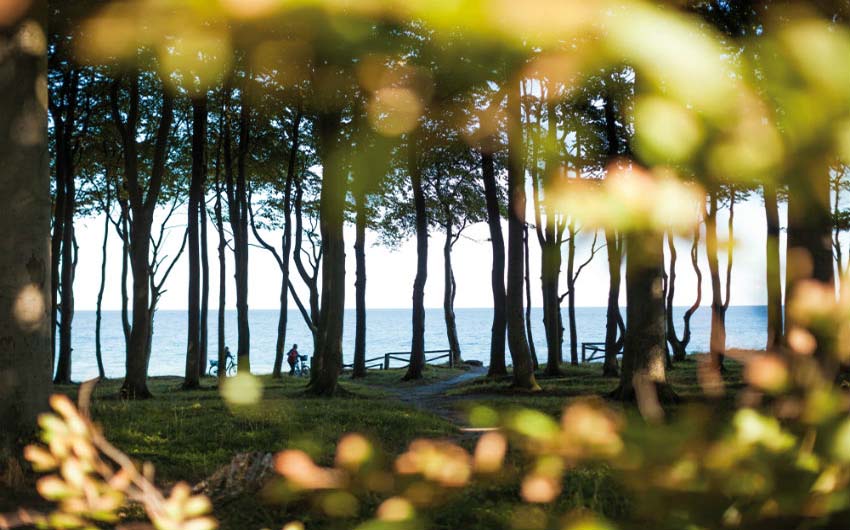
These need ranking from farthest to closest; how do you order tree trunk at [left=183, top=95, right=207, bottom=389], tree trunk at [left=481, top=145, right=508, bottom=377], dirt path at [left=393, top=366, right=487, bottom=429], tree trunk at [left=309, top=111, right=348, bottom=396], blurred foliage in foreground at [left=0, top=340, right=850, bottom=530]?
1. tree trunk at [left=481, top=145, right=508, bottom=377]
2. tree trunk at [left=183, top=95, right=207, bottom=389]
3. tree trunk at [left=309, top=111, right=348, bottom=396]
4. dirt path at [left=393, top=366, right=487, bottom=429]
5. blurred foliage in foreground at [left=0, top=340, right=850, bottom=530]

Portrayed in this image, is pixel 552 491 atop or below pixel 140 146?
below

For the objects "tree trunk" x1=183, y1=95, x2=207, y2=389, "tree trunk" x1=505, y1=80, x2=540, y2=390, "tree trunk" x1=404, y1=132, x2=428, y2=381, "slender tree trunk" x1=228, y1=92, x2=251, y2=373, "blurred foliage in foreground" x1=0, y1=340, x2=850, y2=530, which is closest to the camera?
"blurred foliage in foreground" x1=0, y1=340, x2=850, y2=530

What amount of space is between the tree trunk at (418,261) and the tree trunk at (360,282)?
175 cm

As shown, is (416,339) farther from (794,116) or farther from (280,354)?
(794,116)

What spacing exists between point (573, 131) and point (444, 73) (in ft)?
20.3

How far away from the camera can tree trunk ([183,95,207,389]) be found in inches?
663

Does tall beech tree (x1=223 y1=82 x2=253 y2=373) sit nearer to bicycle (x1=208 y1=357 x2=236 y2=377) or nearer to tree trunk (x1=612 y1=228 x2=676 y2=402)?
bicycle (x1=208 y1=357 x2=236 y2=377)

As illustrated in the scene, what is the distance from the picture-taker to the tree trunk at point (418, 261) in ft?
71.1

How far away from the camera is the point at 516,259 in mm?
16953

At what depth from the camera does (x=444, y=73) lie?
17.4 meters

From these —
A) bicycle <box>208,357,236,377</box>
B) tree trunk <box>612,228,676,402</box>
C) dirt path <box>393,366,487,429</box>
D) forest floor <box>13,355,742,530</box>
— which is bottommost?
bicycle <box>208,357,236,377</box>

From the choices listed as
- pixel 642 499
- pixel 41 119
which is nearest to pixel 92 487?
pixel 642 499

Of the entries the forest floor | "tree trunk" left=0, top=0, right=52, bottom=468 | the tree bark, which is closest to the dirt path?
the forest floor

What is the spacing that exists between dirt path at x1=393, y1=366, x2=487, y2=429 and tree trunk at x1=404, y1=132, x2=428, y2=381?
3.62 feet
